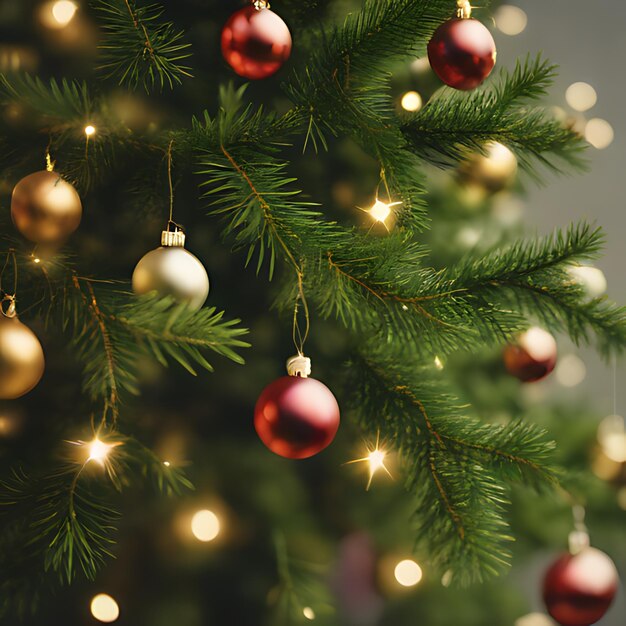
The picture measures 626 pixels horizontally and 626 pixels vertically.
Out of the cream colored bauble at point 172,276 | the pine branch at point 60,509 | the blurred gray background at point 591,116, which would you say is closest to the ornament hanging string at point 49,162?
the cream colored bauble at point 172,276

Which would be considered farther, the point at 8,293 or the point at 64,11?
the point at 64,11

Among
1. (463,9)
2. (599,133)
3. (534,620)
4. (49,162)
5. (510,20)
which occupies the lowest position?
(534,620)

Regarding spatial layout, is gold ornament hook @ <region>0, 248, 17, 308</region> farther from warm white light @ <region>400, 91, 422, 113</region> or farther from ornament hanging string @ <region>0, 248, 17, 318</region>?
warm white light @ <region>400, 91, 422, 113</region>

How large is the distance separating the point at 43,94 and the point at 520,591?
734mm

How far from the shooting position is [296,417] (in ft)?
1.55

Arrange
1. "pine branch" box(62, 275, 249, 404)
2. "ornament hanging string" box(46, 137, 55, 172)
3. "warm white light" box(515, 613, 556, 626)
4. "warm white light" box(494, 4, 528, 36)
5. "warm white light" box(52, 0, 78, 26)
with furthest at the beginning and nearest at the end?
"warm white light" box(494, 4, 528, 36) < "warm white light" box(515, 613, 556, 626) < "warm white light" box(52, 0, 78, 26) < "ornament hanging string" box(46, 137, 55, 172) < "pine branch" box(62, 275, 249, 404)

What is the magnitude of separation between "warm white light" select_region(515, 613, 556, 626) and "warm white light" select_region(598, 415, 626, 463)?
0.20 m

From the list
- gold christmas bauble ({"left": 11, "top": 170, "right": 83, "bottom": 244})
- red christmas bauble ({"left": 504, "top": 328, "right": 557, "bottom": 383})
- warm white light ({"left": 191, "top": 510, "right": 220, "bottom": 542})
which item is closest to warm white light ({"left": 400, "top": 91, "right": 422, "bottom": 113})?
red christmas bauble ({"left": 504, "top": 328, "right": 557, "bottom": 383})

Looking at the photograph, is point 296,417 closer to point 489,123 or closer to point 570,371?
point 489,123

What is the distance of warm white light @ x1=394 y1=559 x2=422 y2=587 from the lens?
2.36 feet

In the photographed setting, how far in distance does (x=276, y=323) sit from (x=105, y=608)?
328 mm

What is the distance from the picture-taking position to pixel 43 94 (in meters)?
0.49

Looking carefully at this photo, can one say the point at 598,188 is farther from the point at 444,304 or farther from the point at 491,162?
the point at 444,304

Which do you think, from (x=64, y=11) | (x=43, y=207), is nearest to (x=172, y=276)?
(x=43, y=207)
